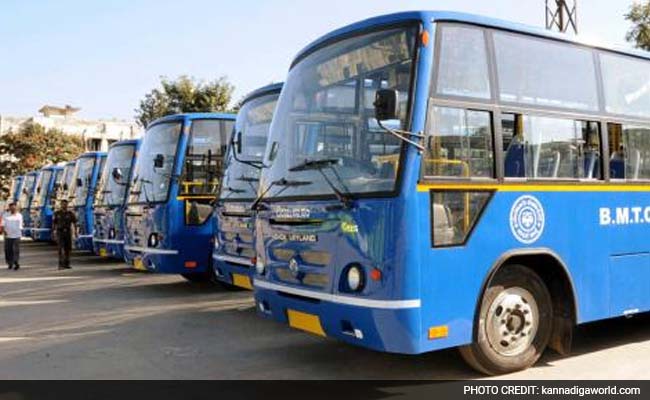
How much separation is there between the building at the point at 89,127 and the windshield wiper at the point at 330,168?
41.7 metres

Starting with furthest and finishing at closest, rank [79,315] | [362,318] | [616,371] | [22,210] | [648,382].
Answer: [22,210] < [79,315] < [616,371] < [648,382] < [362,318]

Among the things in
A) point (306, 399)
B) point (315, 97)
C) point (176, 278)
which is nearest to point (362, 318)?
point (306, 399)

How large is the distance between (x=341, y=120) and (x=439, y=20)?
3.77 feet

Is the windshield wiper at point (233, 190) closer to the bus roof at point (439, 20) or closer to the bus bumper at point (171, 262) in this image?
the bus bumper at point (171, 262)

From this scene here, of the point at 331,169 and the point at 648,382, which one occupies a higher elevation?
the point at 331,169

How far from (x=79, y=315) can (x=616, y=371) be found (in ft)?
22.6

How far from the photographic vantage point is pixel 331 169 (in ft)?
18.5

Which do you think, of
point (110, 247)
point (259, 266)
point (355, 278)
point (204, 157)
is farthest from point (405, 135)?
point (110, 247)

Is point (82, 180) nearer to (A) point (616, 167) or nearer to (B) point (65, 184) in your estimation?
(B) point (65, 184)

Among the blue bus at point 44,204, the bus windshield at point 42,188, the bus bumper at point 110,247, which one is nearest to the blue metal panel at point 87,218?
the bus bumper at point 110,247

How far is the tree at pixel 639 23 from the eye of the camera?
22125 millimetres

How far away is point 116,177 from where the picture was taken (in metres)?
14.5

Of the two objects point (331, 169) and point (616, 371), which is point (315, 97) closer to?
point (331, 169)

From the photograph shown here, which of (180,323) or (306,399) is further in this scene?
(180,323)
